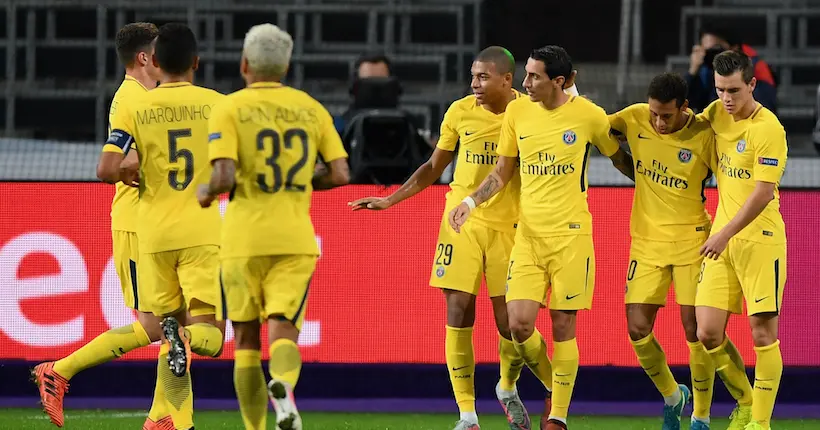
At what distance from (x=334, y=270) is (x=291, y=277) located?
2.83m

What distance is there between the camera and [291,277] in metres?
5.64

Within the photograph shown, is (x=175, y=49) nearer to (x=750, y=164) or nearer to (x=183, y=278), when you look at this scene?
(x=183, y=278)

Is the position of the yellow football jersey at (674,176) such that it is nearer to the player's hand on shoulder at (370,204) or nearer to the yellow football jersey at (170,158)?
the player's hand on shoulder at (370,204)

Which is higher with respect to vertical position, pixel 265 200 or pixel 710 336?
pixel 265 200

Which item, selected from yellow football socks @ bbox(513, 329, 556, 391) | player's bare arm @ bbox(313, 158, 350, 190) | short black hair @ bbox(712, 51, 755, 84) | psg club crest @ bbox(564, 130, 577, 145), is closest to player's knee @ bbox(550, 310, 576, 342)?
yellow football socks @ bbox(513, 329, 556, 391)

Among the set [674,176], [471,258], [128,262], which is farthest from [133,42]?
[674,176]

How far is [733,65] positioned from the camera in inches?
268

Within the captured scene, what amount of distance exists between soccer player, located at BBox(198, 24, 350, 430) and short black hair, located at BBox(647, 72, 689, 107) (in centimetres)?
206

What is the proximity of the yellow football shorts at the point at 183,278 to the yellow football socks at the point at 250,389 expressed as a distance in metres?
0.83

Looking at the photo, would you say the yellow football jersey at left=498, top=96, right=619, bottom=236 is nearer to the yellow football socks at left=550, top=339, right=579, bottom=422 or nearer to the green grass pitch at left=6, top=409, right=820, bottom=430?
the yellow football socks at left=550, top=339, right=579, bottom=422

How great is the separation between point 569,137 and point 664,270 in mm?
926

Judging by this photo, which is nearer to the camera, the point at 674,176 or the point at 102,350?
the point at 102,350

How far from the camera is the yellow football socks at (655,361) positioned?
721 cm

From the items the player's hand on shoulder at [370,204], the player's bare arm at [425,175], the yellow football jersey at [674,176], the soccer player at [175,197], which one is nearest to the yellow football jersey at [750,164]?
the yellow football jersey at [674,176]
